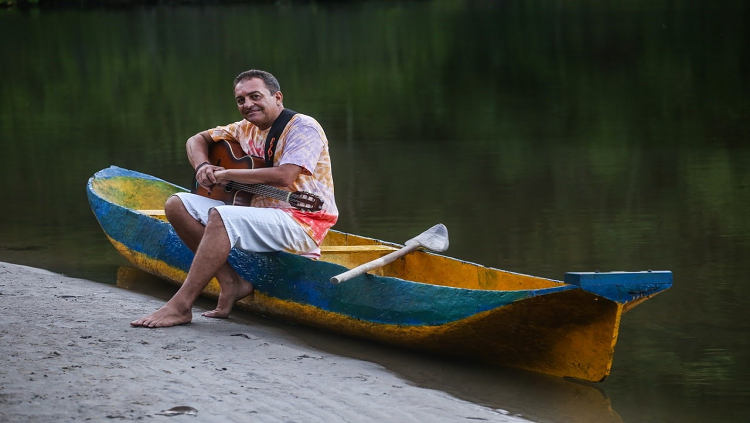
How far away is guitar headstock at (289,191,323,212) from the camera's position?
597 centimetres

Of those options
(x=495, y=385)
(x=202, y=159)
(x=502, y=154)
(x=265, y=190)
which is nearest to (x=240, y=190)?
(x=265, y=190)

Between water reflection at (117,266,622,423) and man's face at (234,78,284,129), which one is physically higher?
man's face at (234,78,284,129)

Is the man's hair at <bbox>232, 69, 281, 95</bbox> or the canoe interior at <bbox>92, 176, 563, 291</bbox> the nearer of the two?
the canoe interior at <bbox>92, 176, 563, 291</bbox>

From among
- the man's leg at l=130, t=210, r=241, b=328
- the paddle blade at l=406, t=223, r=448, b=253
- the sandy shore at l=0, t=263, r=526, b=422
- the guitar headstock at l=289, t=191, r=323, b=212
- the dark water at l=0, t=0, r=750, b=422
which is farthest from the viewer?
the paddle blade at l=406, t=223, r=448, b=253

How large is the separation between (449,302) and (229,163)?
1805 millimetres

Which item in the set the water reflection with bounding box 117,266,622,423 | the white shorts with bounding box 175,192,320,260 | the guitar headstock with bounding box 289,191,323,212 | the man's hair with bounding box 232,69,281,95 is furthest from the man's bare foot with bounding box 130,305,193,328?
the man's hair with bounding box 232,69,281,95

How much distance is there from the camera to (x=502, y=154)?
1322 centimetres

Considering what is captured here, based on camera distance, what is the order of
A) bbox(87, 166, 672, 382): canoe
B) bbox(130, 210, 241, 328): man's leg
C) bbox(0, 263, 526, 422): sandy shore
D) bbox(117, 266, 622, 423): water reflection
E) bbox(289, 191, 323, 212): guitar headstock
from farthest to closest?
bbox(289, 191, 323, 212): guitar headstock
bbox(130, 210, 241, 328): man's leg
bbox(117, 266, 622, 423): water reflection
bbox(87, 166, 672, 382): canoe
bbox(0, 263, 526, 422): sandy shore

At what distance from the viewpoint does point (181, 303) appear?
19.2ft

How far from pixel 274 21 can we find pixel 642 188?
3494 centimetres

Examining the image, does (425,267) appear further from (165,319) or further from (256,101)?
(165,319)

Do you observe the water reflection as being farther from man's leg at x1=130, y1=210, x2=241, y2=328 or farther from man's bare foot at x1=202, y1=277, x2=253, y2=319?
man's leg at x1=130, y1=210, x2=241, y2=328

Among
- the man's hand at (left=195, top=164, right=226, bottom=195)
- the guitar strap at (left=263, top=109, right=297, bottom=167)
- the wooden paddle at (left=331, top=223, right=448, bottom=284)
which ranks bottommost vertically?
the wooden paddle at (left=331, top=223, right=448, bottom=284)

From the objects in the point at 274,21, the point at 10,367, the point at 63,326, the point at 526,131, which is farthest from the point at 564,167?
the point at 274,21
